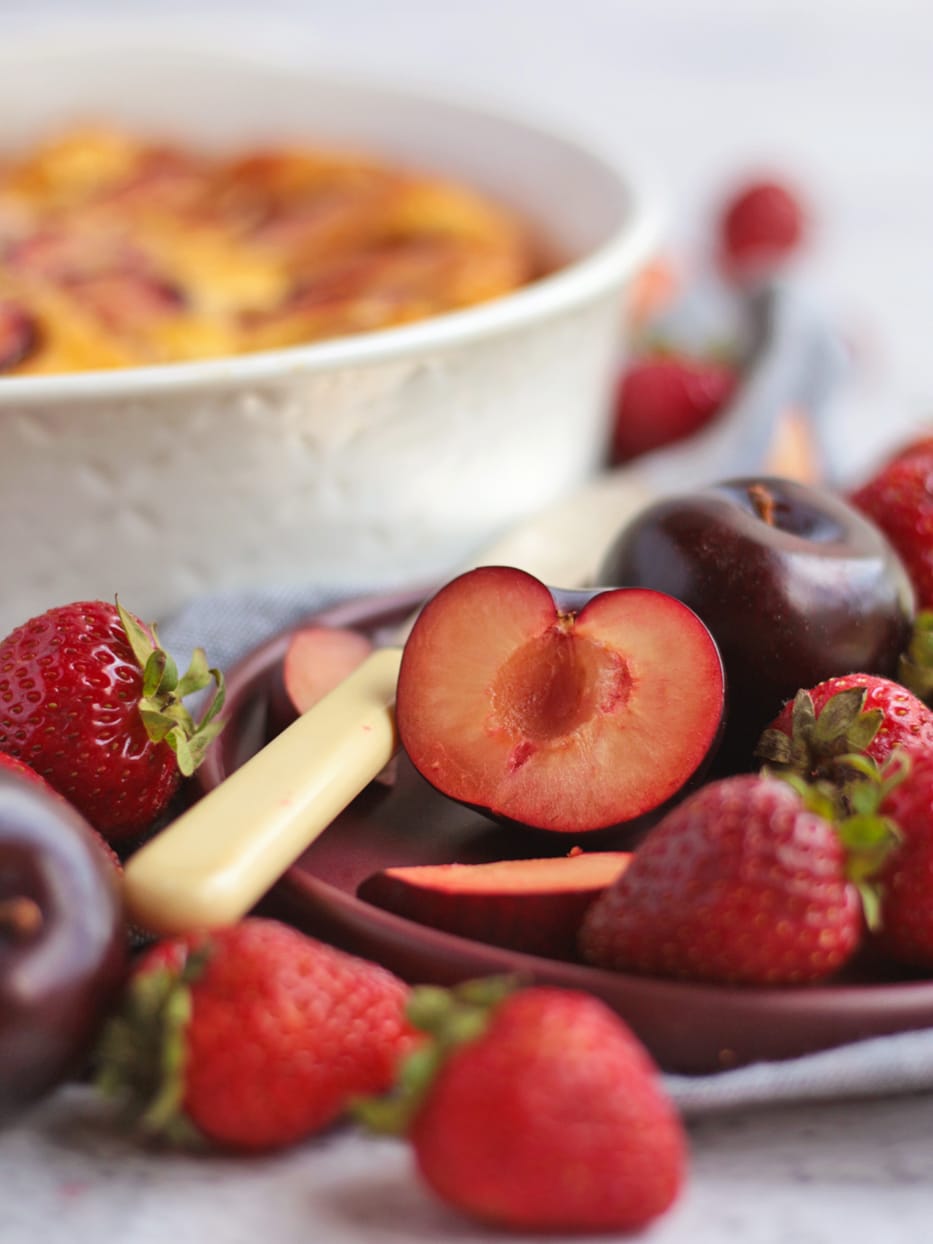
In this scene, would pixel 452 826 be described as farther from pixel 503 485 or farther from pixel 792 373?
pixel 792 373

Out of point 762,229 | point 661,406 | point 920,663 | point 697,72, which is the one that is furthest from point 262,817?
point 697,72

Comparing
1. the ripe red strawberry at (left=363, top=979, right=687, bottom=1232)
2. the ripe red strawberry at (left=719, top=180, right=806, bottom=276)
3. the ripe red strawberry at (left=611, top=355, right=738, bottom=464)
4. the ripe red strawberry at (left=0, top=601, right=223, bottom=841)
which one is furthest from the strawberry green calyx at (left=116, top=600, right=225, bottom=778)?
the ripe red strawberry at (left=719, top=180, right=806, bottom=276)

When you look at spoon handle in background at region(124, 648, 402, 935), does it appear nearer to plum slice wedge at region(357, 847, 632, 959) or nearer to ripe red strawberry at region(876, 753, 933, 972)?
plum slice wedge at region(357, 847, 632, 959)

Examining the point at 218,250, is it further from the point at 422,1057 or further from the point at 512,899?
the point at 422,1057

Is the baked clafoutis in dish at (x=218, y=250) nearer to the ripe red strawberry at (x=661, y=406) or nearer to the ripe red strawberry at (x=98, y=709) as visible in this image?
the ripe red strawberry at (x=661, y=406)

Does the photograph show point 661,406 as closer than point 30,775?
No

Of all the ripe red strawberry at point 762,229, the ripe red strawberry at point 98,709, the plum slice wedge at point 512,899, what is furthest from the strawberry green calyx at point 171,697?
the ripe red strawberry at point 762,229
